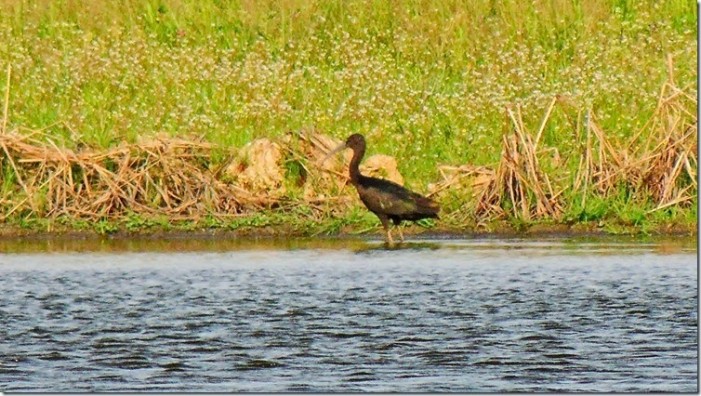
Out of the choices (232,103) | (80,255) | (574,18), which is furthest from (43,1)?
(80,255)

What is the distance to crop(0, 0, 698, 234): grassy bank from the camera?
1692cm

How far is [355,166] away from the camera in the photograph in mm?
17203

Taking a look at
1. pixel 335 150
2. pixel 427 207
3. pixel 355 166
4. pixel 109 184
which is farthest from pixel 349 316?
pixel 335 150

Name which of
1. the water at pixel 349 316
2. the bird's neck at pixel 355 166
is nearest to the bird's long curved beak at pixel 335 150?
the bird's neck at pixel 355 166

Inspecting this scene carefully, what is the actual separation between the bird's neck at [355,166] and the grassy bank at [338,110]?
415 mm

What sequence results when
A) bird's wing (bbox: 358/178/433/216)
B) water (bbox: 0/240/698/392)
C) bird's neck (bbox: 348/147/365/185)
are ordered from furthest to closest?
bird's neck (bbox: 348/147/365/185) → bird's wing (bbox: 358/178/433/216) → water (bbox: 0/240/698/392)

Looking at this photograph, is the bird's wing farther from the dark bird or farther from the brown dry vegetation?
the brown dry vegetation

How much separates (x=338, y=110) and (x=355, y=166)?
426 centimetres

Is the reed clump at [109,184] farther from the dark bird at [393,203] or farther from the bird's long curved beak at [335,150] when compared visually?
the dark bird at [393,203]

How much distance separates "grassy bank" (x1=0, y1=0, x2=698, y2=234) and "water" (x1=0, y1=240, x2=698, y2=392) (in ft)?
→ 3.13

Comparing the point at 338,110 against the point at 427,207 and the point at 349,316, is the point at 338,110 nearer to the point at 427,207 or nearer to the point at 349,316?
the point at 427,207

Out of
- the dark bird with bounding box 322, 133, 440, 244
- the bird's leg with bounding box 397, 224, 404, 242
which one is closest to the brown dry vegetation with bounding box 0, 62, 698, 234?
the bird's leg with bounding box 397, 224, 404, 242

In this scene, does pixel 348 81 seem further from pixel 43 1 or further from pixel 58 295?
pixel 58 295

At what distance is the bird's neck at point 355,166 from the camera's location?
1702 cm
